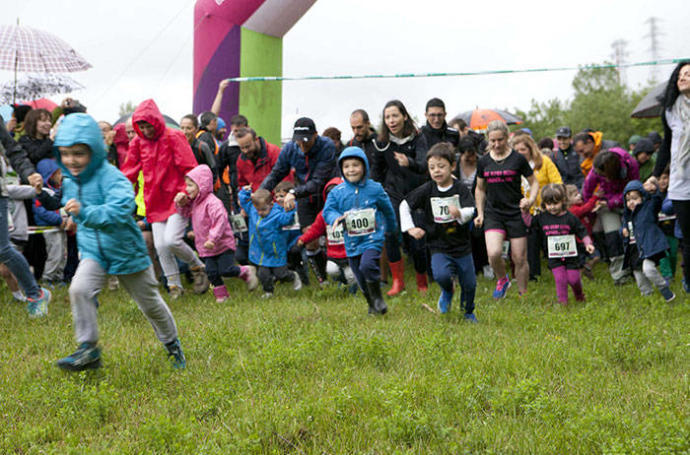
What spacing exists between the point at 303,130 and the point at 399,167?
1.37m

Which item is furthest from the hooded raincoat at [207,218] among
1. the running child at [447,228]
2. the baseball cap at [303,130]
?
the running child at [447,228]

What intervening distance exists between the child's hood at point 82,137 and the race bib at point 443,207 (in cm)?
334

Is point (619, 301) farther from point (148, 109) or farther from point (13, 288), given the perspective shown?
point (13, 288)

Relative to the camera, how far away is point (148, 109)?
7.63m

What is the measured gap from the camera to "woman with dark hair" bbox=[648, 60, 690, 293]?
6.75m

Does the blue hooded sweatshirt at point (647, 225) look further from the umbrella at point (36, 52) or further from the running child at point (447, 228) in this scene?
the umbrella at point (36, 52)

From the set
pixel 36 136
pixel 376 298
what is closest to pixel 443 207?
pixel 376 298

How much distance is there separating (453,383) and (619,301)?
161 inches

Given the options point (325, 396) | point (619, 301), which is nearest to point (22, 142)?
point (325, 396)

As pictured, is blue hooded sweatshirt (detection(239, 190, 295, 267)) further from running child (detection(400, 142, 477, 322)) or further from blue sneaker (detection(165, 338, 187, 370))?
blue sneaker (detection(165, 338, 187, 370))

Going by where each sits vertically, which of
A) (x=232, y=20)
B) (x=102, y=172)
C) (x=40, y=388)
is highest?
(x=232, y=20)

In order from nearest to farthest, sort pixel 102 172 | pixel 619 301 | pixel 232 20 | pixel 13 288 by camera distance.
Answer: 1. pixel 102 172
2. pixel 619 301
3. pixel 13 288
4. pixel 232 20

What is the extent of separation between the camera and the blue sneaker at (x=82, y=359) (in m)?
4.56

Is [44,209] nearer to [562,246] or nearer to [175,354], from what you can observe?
[175,354]
